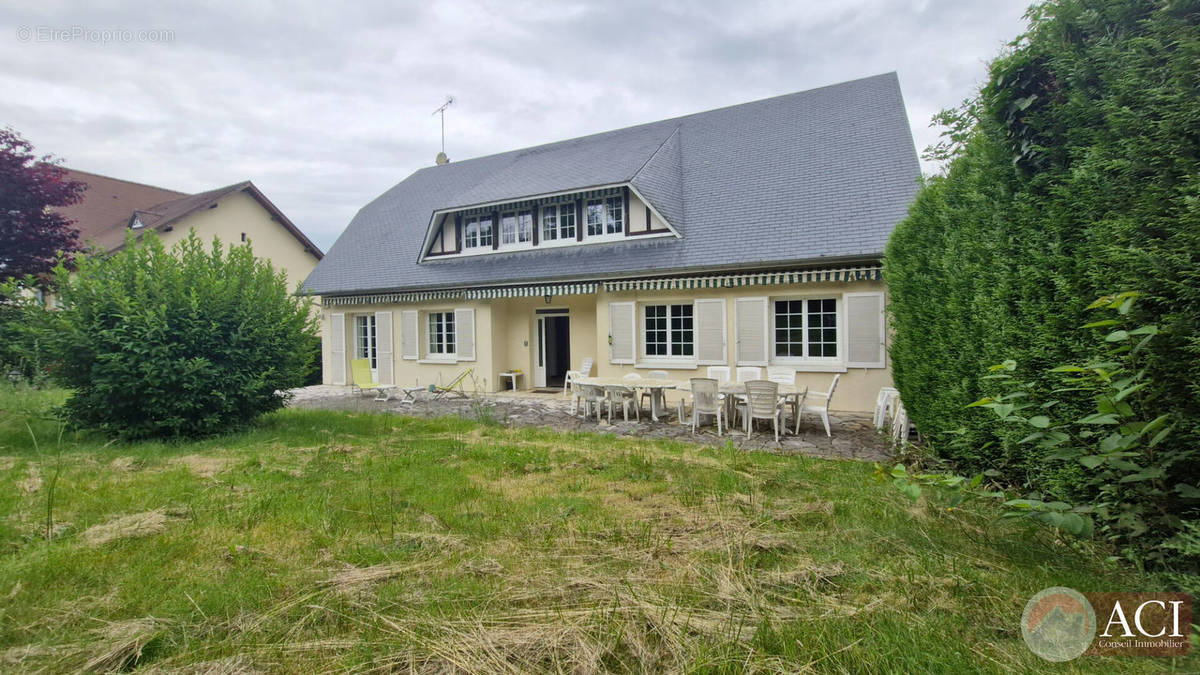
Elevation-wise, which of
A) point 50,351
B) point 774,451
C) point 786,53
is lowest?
point 774,451

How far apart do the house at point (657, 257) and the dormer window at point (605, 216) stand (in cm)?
5

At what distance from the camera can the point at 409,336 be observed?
703 inches

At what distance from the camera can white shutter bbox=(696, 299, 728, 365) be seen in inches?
514

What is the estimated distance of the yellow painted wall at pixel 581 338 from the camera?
11.9 m

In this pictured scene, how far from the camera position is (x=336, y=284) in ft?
62.1

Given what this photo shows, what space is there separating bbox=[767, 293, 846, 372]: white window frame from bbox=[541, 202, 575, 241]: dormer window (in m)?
6.44

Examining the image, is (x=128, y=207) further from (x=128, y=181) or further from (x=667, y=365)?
(x=667, y=365)

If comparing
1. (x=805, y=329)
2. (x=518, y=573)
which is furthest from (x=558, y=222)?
(x=518, y=573)

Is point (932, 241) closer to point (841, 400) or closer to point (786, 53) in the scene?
point (841, 400)

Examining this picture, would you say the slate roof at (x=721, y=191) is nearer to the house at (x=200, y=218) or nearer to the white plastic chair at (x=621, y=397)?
the white plastic chair at (x=621, y=397)

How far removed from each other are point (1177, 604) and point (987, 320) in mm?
2852

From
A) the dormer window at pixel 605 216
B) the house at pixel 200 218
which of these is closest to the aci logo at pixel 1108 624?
the dormer window at pixel 605 216

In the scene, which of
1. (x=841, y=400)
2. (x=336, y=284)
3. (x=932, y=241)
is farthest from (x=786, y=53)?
(x=336, y=284)

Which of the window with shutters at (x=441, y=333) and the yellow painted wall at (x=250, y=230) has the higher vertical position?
the yellow painted wall at (x=250, y=230)
